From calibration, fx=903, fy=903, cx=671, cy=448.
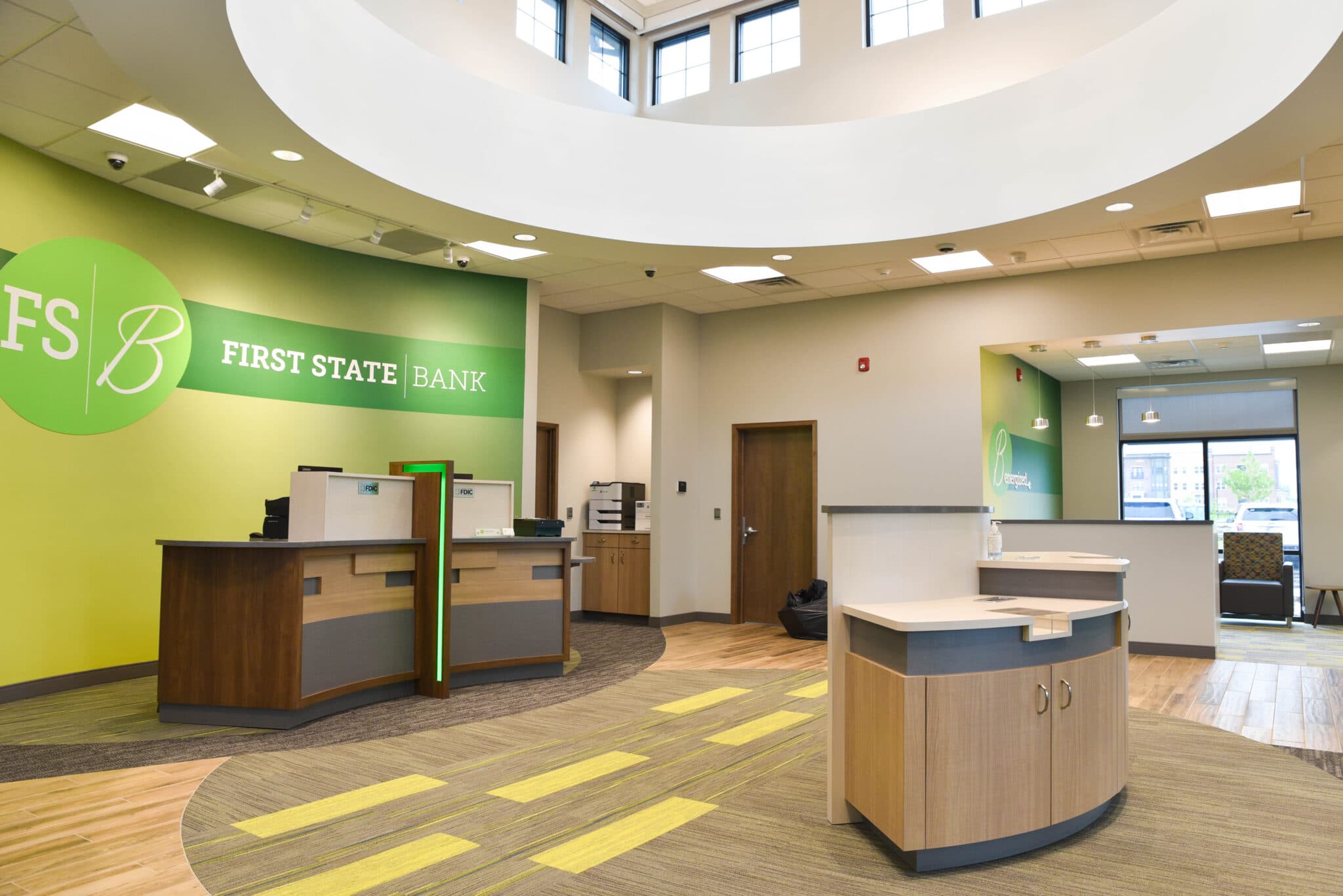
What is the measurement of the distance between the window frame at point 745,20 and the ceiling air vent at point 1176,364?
6.27m

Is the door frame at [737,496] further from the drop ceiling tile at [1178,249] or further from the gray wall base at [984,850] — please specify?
the gray wall base at [984,850]

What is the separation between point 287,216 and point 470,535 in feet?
9.63

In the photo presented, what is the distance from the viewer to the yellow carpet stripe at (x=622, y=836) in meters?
3.29

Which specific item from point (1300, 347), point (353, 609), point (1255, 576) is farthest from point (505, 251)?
point (1255, 576)

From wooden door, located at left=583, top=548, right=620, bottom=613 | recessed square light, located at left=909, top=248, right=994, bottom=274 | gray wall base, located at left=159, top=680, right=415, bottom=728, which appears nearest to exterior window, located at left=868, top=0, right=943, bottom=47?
recessed square light, located at left=909, top=248, right=994, bottom=274

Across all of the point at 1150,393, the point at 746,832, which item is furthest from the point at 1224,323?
the point at 746,832

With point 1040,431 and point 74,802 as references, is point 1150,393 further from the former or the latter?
point 74,802

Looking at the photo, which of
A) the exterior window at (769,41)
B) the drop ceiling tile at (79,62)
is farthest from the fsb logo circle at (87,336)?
the exterior window at (769,41)

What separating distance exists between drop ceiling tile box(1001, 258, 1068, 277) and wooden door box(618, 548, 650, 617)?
4.72 meters

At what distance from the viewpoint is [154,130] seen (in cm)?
561

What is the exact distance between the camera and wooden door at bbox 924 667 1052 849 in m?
3.21

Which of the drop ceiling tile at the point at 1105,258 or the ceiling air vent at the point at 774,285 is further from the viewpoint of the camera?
the ceiling air vent at the point at 774,285

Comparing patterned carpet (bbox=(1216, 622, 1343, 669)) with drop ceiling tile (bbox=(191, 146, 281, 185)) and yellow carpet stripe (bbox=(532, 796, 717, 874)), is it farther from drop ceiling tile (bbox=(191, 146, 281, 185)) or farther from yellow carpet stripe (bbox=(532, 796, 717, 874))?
drop ceiling tile (bbox=(191, 146, 281, 185))

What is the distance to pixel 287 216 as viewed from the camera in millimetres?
7133
